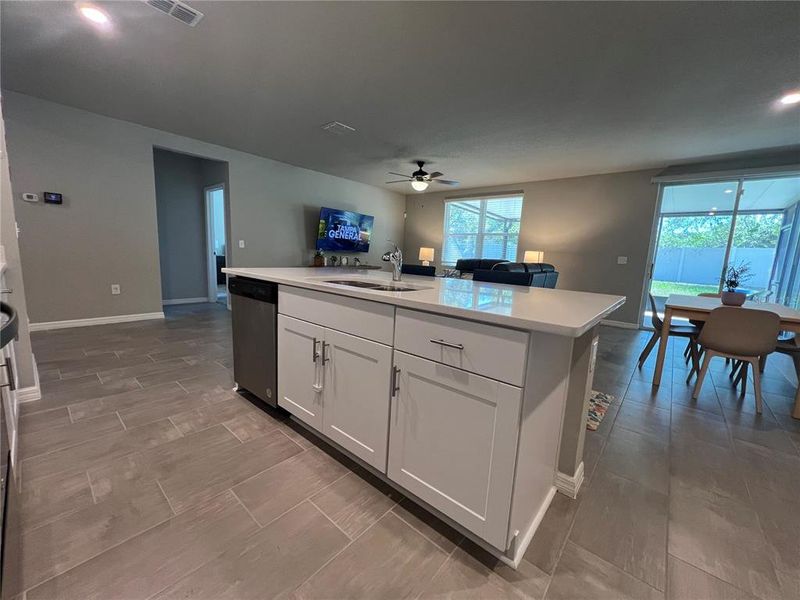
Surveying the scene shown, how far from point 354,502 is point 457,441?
0.59 meters

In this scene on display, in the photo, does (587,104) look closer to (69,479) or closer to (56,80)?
(69,479)

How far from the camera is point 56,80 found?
2867mm

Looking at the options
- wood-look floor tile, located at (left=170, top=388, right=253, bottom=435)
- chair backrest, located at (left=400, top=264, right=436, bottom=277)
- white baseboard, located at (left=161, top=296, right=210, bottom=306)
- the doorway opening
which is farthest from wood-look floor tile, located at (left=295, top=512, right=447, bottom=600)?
white baseboard, located at (left=161, top=296, right=210, bottom=306)

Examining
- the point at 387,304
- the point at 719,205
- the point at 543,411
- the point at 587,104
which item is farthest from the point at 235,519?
the point at 719,205

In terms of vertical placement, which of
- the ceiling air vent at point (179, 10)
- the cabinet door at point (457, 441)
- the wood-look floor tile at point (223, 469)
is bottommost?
the wood-look floor tile at point (223, 469)

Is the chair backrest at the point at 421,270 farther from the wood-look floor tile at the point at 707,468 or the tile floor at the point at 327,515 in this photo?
the wood-look floor tile at the point at 707,468

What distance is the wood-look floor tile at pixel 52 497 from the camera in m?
1.20

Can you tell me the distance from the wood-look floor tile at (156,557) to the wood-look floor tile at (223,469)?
0.32 ft

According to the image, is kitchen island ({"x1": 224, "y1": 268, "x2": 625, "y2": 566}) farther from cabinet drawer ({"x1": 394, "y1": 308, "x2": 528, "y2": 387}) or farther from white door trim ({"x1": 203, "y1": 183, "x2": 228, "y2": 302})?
white door trim ({"x1": 203, "y1": 183, "x2": 228, "y2": 302})

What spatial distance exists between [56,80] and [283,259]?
3208mm

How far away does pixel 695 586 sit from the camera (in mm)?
1056

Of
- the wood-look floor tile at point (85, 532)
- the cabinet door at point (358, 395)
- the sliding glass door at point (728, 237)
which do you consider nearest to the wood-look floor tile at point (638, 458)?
the cabinet door at point (358, 395)

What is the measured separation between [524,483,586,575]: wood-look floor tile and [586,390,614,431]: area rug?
0.69 meters

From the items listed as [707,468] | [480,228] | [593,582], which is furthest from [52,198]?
[480,228]
